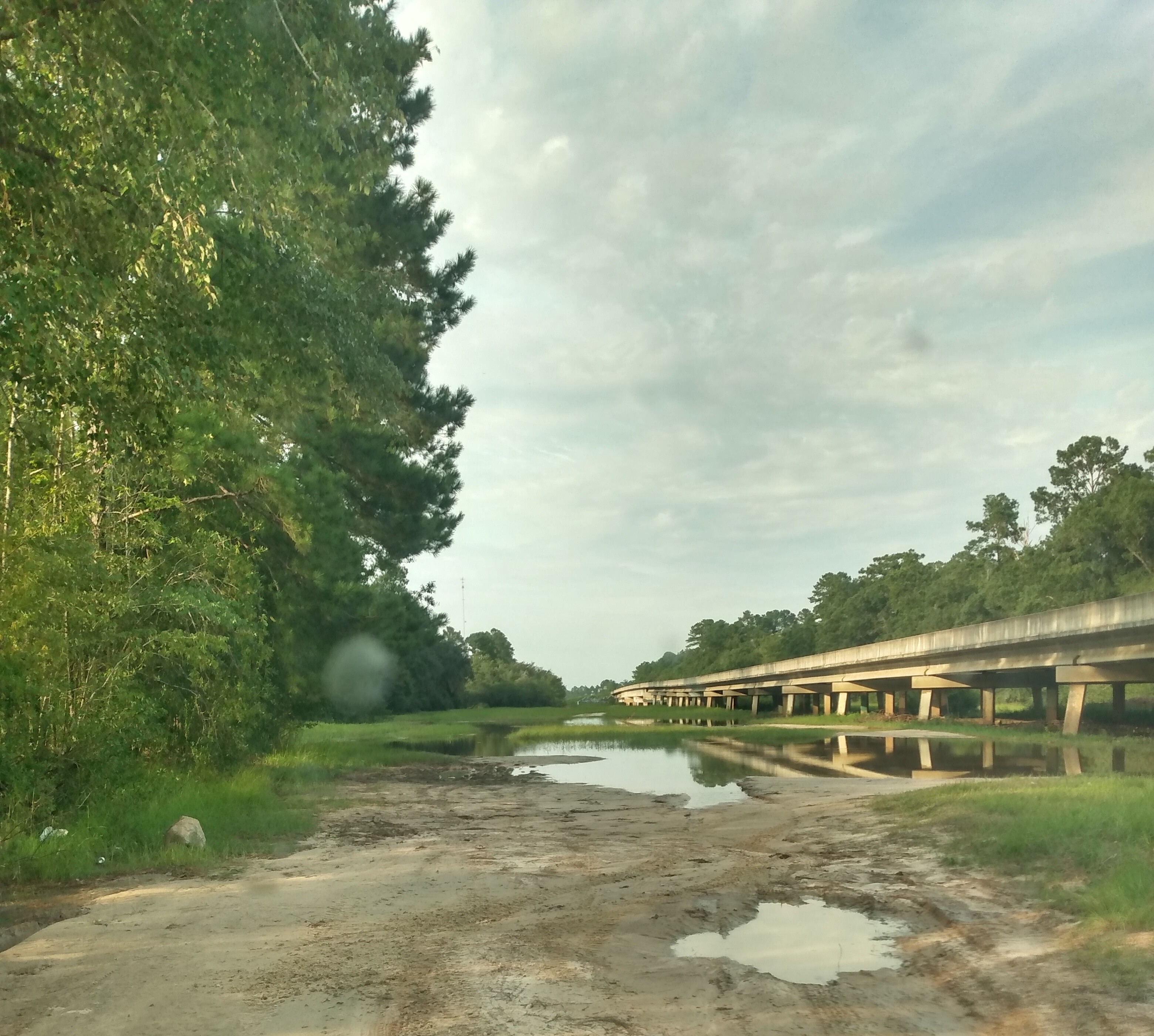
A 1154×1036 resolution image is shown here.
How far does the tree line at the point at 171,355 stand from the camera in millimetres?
7535

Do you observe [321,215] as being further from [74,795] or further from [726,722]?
[726,722]

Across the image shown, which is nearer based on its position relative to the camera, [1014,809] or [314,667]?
[1014,809]

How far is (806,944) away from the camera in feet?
24.8

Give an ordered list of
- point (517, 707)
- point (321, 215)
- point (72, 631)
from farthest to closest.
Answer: point (517, 707), point (321, 215), point (72, 631)

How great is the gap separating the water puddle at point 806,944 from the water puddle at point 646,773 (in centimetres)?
941

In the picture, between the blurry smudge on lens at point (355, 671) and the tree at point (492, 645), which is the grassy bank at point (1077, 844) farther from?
the tree at point (492, 645)

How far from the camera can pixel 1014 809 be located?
11.8 m

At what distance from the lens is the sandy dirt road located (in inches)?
226

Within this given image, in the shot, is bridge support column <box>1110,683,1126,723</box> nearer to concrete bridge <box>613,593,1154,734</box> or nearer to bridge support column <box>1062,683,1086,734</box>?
concrete bridge <box>613,593,1154,734</box>

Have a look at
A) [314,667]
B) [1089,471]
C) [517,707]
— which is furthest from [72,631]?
[517,707]

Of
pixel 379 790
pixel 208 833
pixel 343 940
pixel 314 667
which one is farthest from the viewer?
pixel 314 667

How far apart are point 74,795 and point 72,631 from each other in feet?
6.63

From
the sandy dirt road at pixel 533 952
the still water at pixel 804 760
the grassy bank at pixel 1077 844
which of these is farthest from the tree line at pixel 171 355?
the still water at pixel 804 760

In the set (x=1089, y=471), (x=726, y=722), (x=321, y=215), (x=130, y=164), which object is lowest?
(x=726, y=722)
